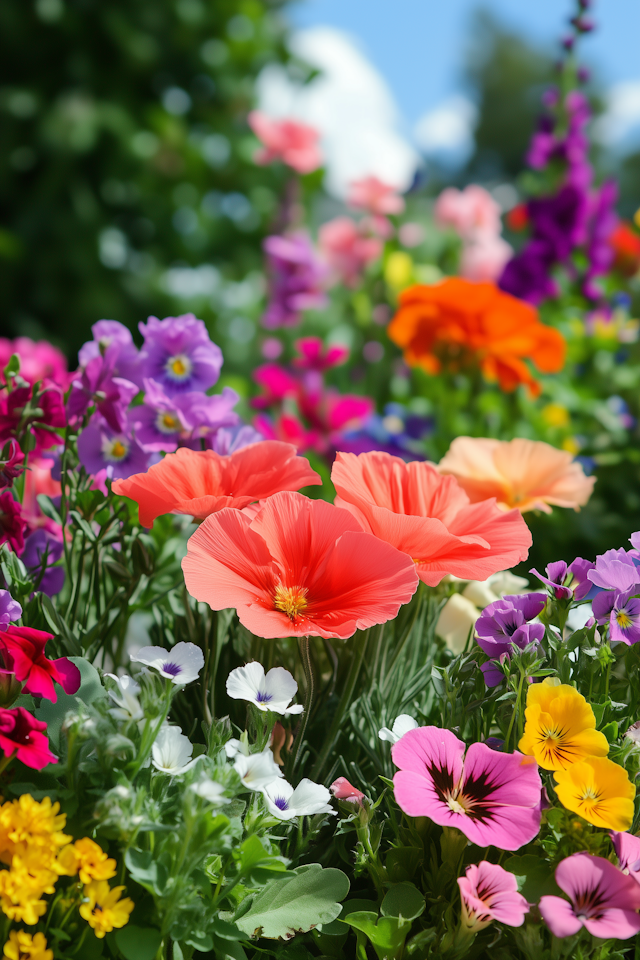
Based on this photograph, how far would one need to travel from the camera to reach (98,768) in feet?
1.63

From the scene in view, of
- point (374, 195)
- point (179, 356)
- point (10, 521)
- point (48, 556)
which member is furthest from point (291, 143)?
point (10, 521)

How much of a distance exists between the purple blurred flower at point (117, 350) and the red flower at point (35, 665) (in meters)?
0.31

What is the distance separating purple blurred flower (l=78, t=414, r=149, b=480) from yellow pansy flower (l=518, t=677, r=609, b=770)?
1.44ft

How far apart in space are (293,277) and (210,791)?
1590mm

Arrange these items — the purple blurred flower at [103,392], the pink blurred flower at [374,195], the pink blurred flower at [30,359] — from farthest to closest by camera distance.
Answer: the pink blurred flower at [374,195] → the pink blurred flower at [30,359] → the purple blurred flower at [103,392]

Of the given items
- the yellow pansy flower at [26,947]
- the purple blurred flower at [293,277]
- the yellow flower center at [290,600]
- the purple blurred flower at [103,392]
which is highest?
the purple blurred flower at [293,277]

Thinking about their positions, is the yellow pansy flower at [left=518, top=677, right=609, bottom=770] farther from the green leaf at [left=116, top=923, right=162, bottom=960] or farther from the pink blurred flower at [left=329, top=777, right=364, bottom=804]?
the green leaf at [left=116, top=923, right=162, bottom=960]

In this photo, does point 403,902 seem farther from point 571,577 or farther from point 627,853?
point 571,577

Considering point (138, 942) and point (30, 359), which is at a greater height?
point (30, 359)

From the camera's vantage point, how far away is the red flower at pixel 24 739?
474mm

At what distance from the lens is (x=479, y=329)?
1266mm

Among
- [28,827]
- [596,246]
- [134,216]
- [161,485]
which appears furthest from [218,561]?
[134,216]

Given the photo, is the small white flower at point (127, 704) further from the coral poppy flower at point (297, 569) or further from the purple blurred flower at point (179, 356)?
the purple blurred flower at point (179, 356)

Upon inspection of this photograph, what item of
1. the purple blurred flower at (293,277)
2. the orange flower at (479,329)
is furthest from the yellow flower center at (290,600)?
the purple blurred flower at (293,277)
